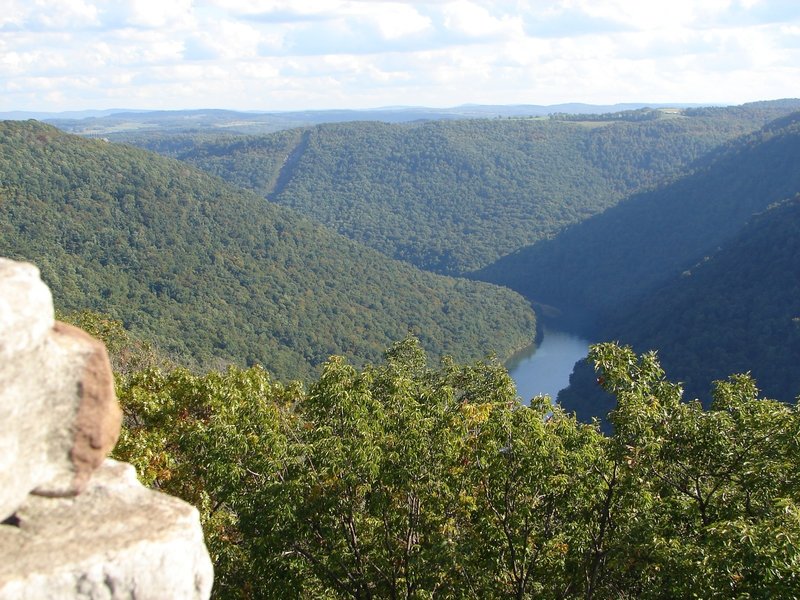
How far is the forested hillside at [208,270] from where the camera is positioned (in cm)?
8231

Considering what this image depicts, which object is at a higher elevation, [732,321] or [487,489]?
[487,489]

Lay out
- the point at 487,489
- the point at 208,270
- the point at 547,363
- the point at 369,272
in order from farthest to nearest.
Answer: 1. the point at 369,272
2. the point at 547,363
3. the point at 208,270
4. the point at 487,489

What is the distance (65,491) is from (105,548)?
1.61ft

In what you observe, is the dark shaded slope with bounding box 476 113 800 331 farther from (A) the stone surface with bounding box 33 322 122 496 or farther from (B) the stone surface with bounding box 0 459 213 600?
(A) the stone surface with bounding box 33 322 122 496

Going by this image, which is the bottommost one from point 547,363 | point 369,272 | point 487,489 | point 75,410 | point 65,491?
point 547,363

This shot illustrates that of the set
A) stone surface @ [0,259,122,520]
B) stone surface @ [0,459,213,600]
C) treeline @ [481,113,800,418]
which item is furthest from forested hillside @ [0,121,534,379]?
stone surface @ [0,259,122,520]

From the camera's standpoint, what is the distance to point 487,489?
34.8ft

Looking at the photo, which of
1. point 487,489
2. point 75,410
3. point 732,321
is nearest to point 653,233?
point 732,321

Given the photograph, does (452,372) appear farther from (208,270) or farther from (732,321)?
(208,270)

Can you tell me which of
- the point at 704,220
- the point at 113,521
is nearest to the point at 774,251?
the point at 704,220

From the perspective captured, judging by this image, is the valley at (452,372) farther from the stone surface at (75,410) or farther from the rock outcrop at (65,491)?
the stone surface at (75,410)

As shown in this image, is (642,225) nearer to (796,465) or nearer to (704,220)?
(704,220)

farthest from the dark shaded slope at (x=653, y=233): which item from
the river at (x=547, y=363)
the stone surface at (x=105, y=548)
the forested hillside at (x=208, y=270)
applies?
the stone surface at (x=105, y=548)

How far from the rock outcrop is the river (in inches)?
3541
